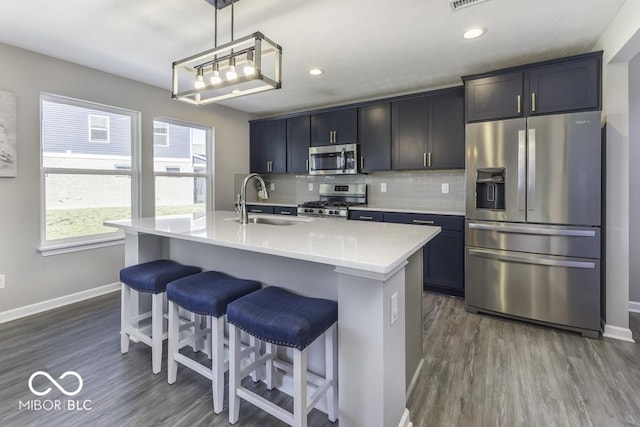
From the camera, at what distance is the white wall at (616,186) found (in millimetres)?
2363

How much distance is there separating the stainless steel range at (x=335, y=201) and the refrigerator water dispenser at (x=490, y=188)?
162cm

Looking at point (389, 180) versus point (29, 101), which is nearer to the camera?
point (29, 101)

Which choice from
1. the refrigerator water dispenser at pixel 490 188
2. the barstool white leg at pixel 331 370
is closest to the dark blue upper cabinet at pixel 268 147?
the refrigerator water dispenser at pixel 490 188

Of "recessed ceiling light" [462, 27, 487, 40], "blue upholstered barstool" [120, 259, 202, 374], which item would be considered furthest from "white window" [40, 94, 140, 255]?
"recessed ceiling light" [462, 27, 487, 40]

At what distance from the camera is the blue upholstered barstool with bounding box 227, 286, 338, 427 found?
131cm

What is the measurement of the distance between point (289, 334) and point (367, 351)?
0.35 meters

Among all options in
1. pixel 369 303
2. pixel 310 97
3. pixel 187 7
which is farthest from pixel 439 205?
pixel 187 7

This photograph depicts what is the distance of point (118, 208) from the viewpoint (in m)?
3.54

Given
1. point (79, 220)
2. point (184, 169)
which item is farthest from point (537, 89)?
point (79, 220)

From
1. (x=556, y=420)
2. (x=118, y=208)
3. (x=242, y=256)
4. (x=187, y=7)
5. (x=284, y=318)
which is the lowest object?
(x=556, y=420)

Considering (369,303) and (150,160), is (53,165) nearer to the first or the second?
(150,160)

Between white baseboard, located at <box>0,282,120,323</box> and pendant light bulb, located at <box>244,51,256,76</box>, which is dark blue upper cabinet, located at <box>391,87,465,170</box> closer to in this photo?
pendant light bulb, located at <box>244,51,256,76</box>

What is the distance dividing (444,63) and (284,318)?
9.71 ft

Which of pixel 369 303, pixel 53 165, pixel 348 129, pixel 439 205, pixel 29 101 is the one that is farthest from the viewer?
pixel 348 129
